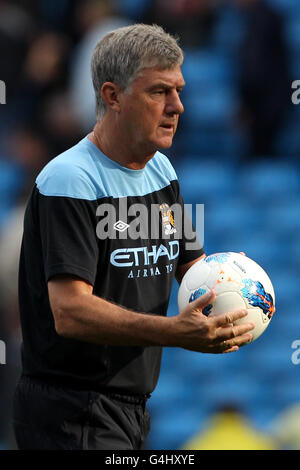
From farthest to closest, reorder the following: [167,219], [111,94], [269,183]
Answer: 1. [269,183]
2. [167,219]
3. [111,94]

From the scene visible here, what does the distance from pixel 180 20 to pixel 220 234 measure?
1904mm

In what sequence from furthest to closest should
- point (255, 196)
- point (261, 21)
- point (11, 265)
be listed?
1. point (255, 196)
2. point (261, 21)
3. point (11, 265)

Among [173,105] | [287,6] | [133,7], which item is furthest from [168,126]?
[287,6]

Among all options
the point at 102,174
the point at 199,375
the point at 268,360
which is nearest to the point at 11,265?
the point at 199,375

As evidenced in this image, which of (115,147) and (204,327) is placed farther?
(115,147)

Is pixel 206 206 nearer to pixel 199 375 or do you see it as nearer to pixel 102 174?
A: pixel 199 375

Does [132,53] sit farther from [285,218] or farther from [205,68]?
[205,68]

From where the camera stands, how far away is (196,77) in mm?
7609

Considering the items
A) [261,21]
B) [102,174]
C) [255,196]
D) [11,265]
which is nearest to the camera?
[102,174]

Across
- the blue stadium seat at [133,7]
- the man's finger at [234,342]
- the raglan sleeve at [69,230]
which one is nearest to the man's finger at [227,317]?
the man's finger at [234,342]

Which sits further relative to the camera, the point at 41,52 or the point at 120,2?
the point at 120,2

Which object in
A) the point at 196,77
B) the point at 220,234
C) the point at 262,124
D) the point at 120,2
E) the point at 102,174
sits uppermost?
the point at 120,2

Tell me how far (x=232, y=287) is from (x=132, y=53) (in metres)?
1.03

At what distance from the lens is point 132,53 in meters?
3.30
